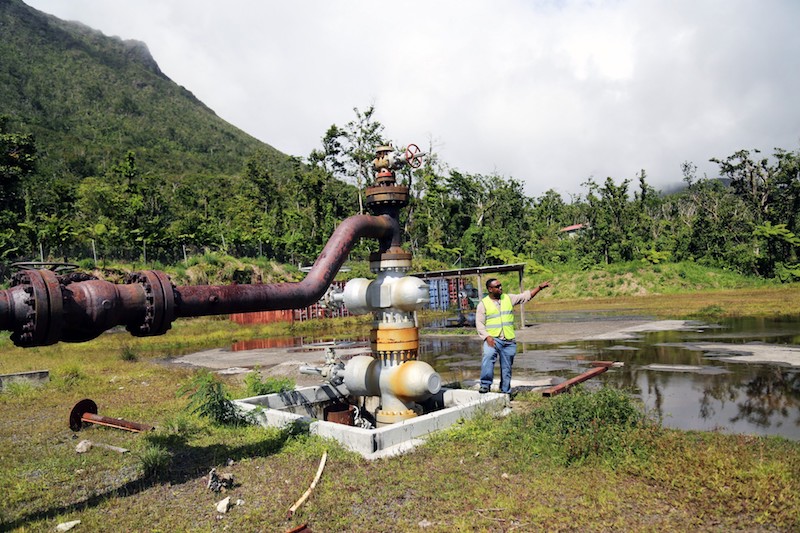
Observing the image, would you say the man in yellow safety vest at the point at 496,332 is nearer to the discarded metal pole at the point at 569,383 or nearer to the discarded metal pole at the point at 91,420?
the discarded metal pole at the point at 569,383

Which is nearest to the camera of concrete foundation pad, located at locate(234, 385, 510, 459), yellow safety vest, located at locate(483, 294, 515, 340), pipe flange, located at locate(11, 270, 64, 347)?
pipe flange, located at locate(11, 270, 64, 347)

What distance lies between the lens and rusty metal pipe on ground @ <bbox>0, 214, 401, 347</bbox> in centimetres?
381

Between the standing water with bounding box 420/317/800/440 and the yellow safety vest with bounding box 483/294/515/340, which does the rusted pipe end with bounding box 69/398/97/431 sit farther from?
the standing water with bounding box 420/317/800/440

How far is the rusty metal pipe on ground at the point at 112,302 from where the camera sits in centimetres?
381

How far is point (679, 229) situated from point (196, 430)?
55956mm

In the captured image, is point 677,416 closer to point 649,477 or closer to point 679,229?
point 649,477

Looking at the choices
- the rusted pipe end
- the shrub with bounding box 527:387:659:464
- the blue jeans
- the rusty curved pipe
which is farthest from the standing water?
the rusted pipe end

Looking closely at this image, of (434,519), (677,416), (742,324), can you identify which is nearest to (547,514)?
(434,519)

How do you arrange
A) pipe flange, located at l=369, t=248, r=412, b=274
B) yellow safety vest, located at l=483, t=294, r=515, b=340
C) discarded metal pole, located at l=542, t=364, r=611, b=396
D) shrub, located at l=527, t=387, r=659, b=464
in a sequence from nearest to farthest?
1. shrub, located at l=527, t=387, r=659, b=464
2. pipe flange, located at l=369, t=248, r=412, b=274
3. yellow safety vest, located at l=483, t=294, r=515, b=340
4. discarded metal pole, located at l=542, t=364, r=611, b=396

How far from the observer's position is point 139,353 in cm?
2100

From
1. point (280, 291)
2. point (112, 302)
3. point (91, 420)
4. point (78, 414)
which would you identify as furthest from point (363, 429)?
point (78, 414)

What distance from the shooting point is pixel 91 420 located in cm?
785

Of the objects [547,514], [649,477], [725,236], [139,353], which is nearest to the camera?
[547,514]

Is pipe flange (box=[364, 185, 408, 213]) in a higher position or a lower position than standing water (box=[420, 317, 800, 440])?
higher
